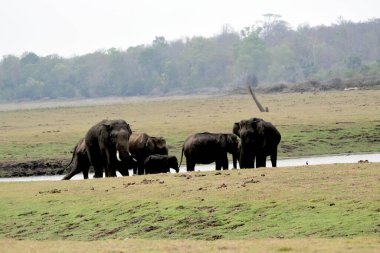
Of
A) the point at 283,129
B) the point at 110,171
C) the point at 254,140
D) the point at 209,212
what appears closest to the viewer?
the point at 209,212

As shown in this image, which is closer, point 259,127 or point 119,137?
point 259,127

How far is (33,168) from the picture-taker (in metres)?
36.9

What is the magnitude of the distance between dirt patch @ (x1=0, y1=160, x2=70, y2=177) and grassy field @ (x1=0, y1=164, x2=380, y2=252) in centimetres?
1093

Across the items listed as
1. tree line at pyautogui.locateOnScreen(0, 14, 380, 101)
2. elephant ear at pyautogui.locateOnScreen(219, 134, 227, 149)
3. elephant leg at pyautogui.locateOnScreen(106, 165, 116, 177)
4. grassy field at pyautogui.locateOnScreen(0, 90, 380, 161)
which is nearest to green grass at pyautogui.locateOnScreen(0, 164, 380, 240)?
elephant leg at pyautogui.locateOnScreen(106, 165, 116, 177)

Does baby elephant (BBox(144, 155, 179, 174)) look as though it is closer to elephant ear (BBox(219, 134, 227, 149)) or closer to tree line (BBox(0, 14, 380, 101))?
elephant ear (BBox(219, 134, 227, 149))

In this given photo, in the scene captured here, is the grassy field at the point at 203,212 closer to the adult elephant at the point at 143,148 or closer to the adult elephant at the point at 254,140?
the adult elephant at the point at 254,140

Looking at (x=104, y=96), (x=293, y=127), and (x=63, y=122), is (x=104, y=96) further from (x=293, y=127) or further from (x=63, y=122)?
(x=293, y=127)

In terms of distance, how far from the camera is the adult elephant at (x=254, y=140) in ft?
90.0

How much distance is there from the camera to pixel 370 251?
14.3 meters

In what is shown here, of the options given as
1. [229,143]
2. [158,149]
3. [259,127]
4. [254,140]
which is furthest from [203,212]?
[158,149]

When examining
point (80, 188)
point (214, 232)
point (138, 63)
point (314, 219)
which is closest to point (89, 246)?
point (214, 232)

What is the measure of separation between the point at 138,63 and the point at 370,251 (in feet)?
518

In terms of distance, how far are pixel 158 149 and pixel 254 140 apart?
457 cm

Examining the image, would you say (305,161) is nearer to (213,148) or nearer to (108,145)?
(213,148)
